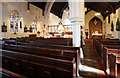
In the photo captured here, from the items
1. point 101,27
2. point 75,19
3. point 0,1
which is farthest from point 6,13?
point 101,27

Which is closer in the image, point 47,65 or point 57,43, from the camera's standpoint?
point 47,65

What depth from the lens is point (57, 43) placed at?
3867mm

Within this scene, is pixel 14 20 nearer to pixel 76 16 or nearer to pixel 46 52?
pixel 76 16

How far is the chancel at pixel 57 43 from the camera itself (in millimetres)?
1772

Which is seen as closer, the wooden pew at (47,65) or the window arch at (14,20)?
the wooden pew at (47,65)

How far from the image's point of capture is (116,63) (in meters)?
1.87

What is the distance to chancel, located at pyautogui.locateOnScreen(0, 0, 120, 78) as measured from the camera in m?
1.77

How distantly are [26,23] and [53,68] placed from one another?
34.7 feet

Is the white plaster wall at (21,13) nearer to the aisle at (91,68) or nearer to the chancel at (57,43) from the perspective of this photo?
the chancel at (57,43)

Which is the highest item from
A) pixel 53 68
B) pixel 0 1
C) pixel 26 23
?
pixel 0 1

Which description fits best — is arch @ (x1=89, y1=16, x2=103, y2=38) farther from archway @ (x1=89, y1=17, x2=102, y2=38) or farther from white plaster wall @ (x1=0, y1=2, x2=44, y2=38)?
white plaster wall @ (x1=0, y1=2, x2=44, y2=38)

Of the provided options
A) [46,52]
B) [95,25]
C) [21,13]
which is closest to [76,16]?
[46,52]

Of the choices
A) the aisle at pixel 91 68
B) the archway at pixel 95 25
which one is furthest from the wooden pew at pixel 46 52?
the archway at pixel 95 25

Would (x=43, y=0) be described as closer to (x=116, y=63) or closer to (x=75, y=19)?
(x=75, y=19)
